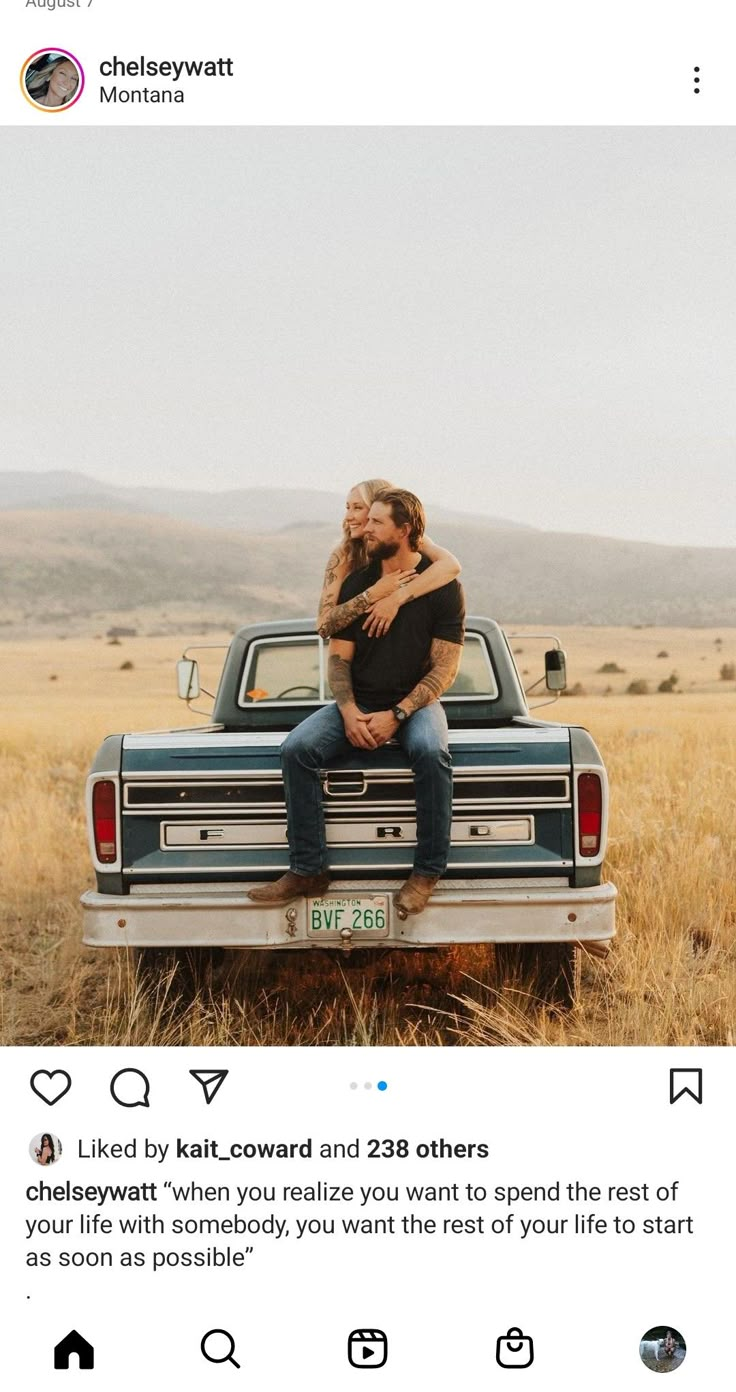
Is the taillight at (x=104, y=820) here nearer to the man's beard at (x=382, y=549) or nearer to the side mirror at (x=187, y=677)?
the man's beard at (x=382, y=549)

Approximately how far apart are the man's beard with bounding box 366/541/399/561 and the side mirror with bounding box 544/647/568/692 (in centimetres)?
163

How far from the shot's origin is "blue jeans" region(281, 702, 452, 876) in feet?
13.8

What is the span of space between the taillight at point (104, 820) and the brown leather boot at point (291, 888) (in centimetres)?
56
